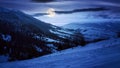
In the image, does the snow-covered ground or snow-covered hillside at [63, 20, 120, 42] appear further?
snow-covered hillside at [63, 20, 120, 42]

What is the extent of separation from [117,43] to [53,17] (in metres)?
2.83

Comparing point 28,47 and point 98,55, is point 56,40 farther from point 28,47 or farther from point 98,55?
point 98,55

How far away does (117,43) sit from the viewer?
30.3 feet

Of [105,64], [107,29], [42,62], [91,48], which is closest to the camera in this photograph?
[105,64]

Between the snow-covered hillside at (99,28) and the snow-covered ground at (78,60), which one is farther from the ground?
the snow-covered hillside at (99,28)

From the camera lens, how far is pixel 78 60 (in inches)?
297

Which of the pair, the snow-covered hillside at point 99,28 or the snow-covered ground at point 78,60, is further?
the snow-covered hillside at point 99,28

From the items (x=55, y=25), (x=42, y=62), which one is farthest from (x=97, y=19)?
(x=42, y=62)

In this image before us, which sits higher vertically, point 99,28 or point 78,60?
point 99,28

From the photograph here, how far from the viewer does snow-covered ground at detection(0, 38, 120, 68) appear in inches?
270

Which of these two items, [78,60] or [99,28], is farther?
[99,28]

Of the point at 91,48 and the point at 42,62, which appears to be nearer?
the point at 42,62

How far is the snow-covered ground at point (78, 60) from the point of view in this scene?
6855mm

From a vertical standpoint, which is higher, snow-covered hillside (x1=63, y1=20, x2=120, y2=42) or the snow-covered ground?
snow-covered hillside (x1=63, y1=20, x2=120, y2=42)
